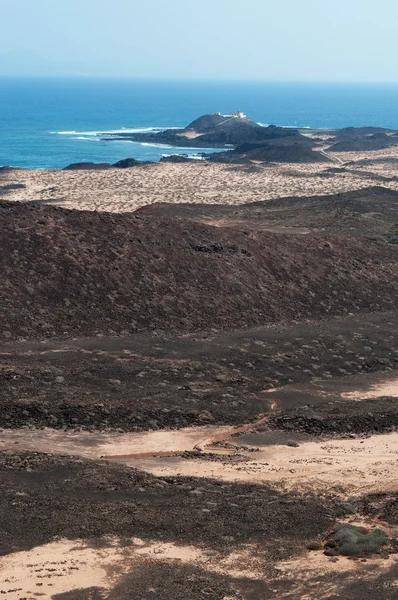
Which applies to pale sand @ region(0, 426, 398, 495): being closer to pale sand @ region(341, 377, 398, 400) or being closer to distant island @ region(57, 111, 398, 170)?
pale sand @ region(341, 377, 398, 400)

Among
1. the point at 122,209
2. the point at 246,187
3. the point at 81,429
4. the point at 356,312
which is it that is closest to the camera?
the point at 81,429

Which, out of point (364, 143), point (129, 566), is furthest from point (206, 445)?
point (364, 143)

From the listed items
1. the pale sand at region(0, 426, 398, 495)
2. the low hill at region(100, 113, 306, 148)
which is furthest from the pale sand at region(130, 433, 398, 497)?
the low hill at region(100, 113, 306, 148)

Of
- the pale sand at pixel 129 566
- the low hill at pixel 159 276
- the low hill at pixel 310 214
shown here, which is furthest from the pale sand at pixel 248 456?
the low hill at pixel 310 214

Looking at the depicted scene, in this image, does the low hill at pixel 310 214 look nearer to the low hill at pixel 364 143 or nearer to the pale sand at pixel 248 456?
the pale sand at pixel 248 456

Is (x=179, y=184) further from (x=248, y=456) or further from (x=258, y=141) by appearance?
(x=248, y=456)

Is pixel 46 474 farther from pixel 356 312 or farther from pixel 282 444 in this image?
pixel 356 312

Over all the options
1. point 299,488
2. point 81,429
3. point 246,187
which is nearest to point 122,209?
point 246,187
